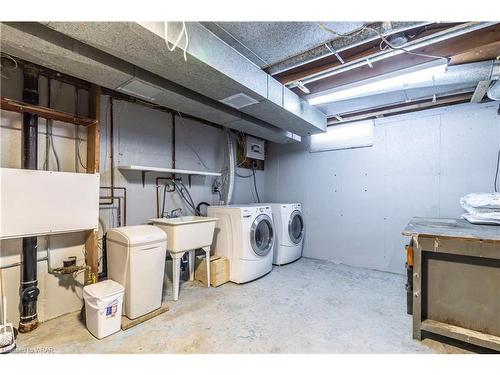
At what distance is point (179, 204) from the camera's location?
11.4 feet

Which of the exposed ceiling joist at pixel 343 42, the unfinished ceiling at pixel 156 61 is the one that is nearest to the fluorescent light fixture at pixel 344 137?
the unfinished ceiling at pixel 156 61

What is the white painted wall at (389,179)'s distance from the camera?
302cm

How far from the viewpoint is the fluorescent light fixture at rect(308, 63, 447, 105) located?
7.07 ft

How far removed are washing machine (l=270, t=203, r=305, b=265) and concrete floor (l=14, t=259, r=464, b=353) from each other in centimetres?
78

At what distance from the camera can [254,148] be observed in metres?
4.46

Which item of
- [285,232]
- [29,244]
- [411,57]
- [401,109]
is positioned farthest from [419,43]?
[29,244]

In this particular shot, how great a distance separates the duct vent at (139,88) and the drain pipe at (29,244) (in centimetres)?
68

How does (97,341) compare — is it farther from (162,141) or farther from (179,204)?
(162,141)

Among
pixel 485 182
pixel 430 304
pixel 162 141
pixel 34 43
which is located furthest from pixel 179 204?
pixel 485 182

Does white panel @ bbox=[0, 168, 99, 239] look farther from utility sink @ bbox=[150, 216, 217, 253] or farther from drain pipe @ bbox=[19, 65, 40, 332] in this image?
utility sink @ bbox=[150, 216, 217, 253]

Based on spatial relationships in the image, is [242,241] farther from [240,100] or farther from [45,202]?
[45,202]

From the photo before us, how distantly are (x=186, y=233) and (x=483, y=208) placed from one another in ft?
9.61

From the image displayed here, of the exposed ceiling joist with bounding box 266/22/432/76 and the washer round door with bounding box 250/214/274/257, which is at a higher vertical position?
the exposed ceiling joist with bounding box 266/22/432/76

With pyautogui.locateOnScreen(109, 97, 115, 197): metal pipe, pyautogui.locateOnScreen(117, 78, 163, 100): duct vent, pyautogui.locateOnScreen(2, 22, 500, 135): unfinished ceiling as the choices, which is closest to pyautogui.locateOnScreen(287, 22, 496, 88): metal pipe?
pyautogui.locateOnScreen(2, 22, 500, 135): unfinished ceiling
